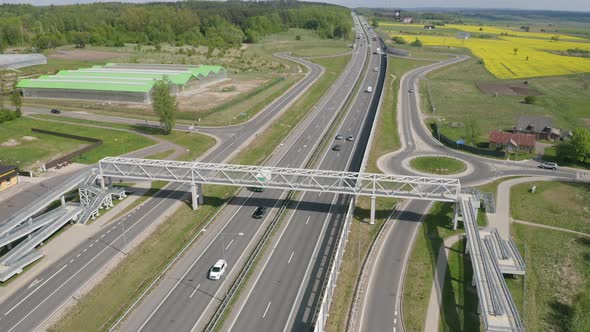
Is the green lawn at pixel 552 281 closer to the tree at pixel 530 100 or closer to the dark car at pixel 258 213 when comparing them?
the dark car at pixel 258 213

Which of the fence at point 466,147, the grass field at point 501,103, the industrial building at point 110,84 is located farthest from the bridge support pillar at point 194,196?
the industrial building at point 110,84

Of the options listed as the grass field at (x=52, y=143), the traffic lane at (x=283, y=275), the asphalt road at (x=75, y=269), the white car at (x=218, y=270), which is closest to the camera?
the traffic lane at (x=283, y=275)

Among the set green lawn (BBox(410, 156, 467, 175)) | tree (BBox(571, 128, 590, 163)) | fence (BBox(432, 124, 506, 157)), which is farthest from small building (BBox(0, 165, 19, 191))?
tree (BBox(571, 128, 590, 163))

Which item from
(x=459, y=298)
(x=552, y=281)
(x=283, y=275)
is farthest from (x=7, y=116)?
(x=552, y=281)

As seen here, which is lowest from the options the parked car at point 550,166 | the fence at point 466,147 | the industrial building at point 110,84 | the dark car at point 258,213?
the dark car at point 258,213

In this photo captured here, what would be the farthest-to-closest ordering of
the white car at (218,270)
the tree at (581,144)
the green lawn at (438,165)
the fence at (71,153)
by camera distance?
1. the tree at (581,144)
2. the green lawn at (438,165)
3. the fence at (71,153)
4. the white car at (218,270)

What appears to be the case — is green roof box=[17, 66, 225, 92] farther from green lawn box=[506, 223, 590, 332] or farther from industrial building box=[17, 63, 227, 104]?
green lawn box=[506, 223, 590, 332]

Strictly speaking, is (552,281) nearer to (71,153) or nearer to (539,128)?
(539,128)
